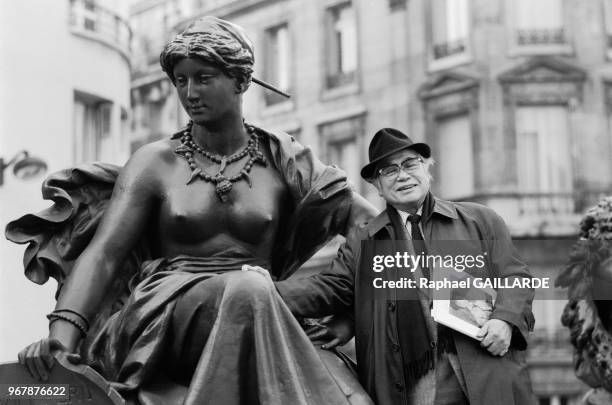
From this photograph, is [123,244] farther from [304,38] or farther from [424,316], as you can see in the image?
[304,38]

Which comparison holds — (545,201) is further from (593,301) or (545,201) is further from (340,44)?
(593,301)

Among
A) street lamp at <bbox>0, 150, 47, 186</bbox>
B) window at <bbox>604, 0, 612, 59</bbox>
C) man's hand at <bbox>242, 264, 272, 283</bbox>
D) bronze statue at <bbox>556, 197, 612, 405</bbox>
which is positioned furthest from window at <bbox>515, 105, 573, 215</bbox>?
man's hand at <bbox>242, 264, 272, 283</bbox>

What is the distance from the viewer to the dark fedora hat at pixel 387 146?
585 centimetres

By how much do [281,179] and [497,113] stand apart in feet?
83.3

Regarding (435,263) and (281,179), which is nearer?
(435,263)

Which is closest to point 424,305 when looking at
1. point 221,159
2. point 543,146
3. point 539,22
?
point 221,159

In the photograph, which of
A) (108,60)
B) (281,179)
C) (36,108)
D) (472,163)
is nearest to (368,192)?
(472,163)

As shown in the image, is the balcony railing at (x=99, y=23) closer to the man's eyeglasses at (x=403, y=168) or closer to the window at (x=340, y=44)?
the window at (x=340, y=44)

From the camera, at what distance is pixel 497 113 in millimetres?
31141

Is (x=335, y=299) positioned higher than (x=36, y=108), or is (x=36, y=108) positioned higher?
(x=36, y=108)

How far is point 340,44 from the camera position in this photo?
1375 inches

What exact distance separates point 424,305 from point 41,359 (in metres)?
1.55

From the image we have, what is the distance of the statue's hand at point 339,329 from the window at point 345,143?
89.2 feet

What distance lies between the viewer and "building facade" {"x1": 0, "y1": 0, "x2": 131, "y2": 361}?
20078mm
